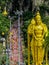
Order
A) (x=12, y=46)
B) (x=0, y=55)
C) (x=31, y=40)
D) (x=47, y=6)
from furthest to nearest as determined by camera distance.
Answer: (x=47, y=6), (x=12, y=46), (x=31, y=40), (x=0, y=55)

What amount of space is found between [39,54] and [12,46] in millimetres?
2334

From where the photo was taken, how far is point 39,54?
41.5ft

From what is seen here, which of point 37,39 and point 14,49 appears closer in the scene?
point 37,39

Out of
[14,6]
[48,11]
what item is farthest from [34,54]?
[14,6]

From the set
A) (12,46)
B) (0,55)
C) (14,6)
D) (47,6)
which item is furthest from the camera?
(14,6)

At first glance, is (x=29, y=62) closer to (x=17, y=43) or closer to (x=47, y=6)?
(x=17, y=43)

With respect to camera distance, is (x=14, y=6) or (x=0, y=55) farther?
(x=14, y=6)

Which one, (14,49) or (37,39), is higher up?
(37,39)

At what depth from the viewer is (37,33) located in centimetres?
1268

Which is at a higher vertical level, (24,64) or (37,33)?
(37,33)

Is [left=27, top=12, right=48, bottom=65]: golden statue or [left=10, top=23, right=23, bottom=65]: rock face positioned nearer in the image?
[left=27, top=12, right=48, bottom=65]: golden statue

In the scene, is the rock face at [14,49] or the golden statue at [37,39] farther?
the rock face at [14,49]

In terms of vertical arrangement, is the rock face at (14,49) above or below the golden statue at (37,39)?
below

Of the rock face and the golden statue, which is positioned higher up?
the golden statue
